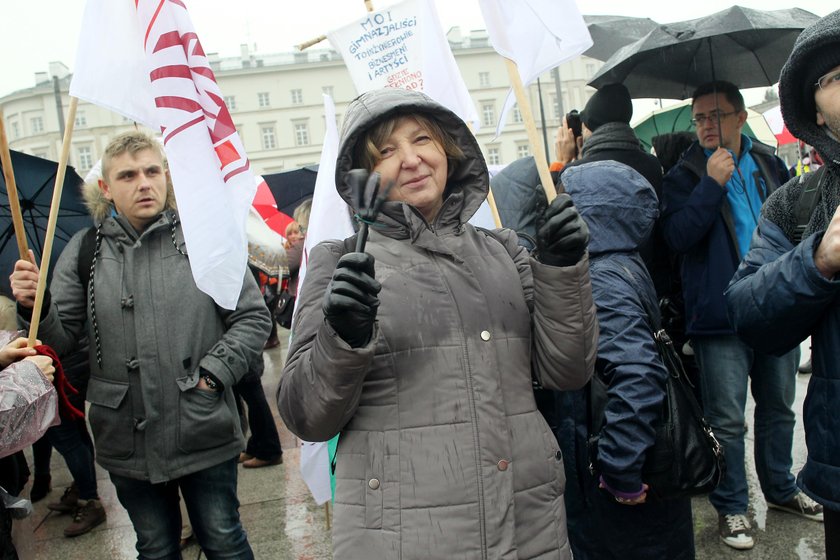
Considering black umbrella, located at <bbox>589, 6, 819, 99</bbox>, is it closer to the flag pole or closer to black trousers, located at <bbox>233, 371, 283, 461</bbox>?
the flag pole

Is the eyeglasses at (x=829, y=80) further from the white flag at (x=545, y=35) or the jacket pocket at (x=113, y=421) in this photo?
the jacket pocket at (x=113, y=421)

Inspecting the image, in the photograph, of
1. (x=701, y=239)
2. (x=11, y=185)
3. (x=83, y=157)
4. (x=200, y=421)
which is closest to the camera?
(x=11, y=185)

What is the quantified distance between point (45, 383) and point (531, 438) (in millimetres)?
1676

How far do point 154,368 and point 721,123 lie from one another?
313 centimetres

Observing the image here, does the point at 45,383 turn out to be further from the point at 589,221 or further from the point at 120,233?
the point at 589,221

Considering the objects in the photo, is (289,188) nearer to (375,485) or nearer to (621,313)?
(621,313)

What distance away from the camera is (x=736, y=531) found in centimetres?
362

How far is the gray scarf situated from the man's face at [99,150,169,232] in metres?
2.06

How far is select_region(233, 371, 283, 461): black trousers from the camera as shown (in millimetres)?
5363

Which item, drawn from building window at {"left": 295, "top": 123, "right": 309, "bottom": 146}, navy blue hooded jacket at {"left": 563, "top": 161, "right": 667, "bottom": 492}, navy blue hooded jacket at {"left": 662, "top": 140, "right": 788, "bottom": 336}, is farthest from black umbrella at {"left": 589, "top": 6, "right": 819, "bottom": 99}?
building window at {"left": 295, "top": 123, "right": 309, "bottom": 146}

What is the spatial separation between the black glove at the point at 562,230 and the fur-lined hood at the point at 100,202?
76.1 inches

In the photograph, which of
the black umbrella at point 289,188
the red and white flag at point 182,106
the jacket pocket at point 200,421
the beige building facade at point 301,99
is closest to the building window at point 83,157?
the beige building facade at point 301,99

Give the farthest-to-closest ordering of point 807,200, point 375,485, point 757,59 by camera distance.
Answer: point 757,59 < point 807,200 < point 375,485

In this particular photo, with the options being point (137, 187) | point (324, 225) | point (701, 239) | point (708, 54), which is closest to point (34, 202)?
point (137, 187)
